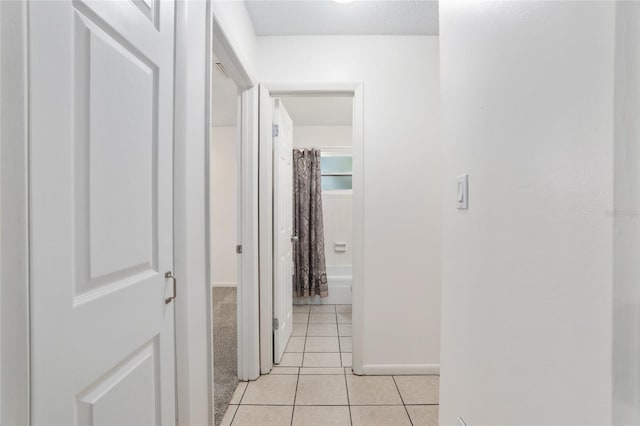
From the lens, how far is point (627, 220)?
18.3 inches

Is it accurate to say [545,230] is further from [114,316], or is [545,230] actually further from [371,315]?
[371,315]

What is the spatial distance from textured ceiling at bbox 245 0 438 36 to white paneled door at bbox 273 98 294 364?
52cm

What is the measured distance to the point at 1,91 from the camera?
1.71 ft

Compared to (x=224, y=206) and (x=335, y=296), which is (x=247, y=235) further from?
(x=224, y=206)

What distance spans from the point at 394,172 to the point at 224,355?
1964 millimetres

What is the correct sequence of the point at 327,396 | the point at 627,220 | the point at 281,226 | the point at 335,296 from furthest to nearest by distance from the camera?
the point at 335,296 → the point at 281,226 → the point at 327,396 → the point at 627,220

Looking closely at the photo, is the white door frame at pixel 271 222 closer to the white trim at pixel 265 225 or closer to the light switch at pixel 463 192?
the white trim at pixel 265 225

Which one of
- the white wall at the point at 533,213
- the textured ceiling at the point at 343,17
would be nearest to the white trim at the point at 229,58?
the textured ceiling at the point at 343,17

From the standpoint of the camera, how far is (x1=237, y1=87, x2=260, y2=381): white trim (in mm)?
2121

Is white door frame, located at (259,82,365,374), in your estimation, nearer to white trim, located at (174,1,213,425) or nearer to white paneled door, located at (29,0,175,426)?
white trim, located at (174,1,213,425)

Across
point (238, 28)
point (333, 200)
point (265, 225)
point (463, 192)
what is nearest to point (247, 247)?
point (265, 225)

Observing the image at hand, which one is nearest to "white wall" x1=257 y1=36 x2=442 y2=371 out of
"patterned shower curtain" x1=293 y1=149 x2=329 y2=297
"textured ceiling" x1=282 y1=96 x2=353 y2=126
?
"textured ceiling" x1=282 y1=96 x2=353 y2=126

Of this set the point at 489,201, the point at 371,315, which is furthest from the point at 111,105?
the point at 371,315

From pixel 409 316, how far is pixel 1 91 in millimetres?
2339
